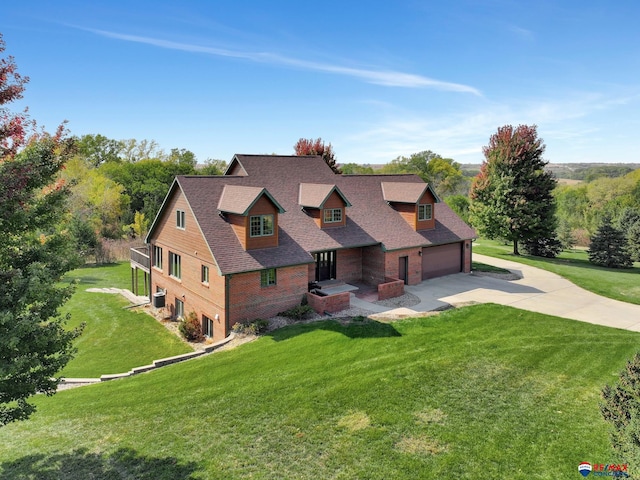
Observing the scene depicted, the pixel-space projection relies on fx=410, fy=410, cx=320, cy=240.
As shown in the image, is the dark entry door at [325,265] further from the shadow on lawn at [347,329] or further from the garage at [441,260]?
the garage at [441,260]

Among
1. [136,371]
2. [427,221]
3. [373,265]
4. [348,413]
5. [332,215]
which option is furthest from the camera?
[427,221]

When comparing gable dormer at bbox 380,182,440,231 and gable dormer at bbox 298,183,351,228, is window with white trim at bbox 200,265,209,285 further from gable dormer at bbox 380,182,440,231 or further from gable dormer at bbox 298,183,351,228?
gable dormer at bbox 380,182,440,231

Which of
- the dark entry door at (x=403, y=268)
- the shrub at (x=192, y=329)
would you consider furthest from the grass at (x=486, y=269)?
the shrub at (x=192, y=329)

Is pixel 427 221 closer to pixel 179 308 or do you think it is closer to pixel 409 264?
pixel 409 264

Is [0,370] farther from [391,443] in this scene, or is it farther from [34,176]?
[391,443]

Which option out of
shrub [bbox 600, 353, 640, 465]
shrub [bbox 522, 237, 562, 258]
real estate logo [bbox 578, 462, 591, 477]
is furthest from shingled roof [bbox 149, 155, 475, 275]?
shrub [bbox 522, 237, 562, 258]

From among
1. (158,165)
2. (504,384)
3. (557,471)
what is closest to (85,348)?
(504,384)

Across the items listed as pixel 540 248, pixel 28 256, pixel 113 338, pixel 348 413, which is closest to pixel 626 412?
pixel 348 413
